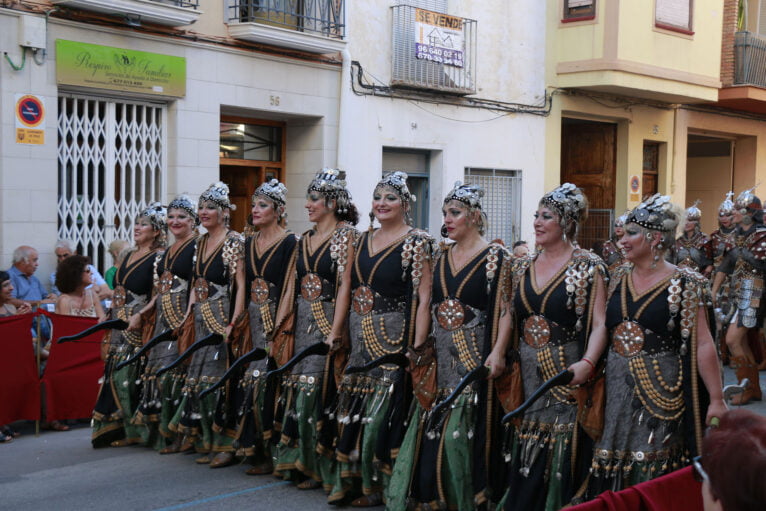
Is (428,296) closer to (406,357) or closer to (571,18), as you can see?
(406,357)

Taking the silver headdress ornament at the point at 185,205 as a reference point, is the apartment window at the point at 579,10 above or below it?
above

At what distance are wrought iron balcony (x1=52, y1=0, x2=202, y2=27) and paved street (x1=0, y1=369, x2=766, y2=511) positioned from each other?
5.31 m

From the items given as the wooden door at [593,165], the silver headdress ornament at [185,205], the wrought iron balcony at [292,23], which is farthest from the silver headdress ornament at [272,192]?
the wooden door at [593,165]

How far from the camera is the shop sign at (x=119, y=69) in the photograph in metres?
11.0

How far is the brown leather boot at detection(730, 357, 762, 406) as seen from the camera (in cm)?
958

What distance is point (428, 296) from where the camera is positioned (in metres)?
5.98

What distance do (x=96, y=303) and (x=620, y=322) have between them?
5.71 metres

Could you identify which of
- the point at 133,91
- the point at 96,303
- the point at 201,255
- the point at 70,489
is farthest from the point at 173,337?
the point at 133,91

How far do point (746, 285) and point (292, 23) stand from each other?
737cm

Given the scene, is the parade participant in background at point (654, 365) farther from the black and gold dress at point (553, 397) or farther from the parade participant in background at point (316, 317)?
the parade participant in background at point (316, 317)

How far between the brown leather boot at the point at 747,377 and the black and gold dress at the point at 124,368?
563 centimetres

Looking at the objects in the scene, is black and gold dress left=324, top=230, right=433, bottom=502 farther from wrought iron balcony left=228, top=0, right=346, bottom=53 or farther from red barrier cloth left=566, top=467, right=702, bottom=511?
wrought iron balcony left=228, top=0, right=346, bottom=53

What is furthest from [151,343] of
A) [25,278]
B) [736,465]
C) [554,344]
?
[736,465]

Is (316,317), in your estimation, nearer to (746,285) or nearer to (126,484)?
(126,484)
